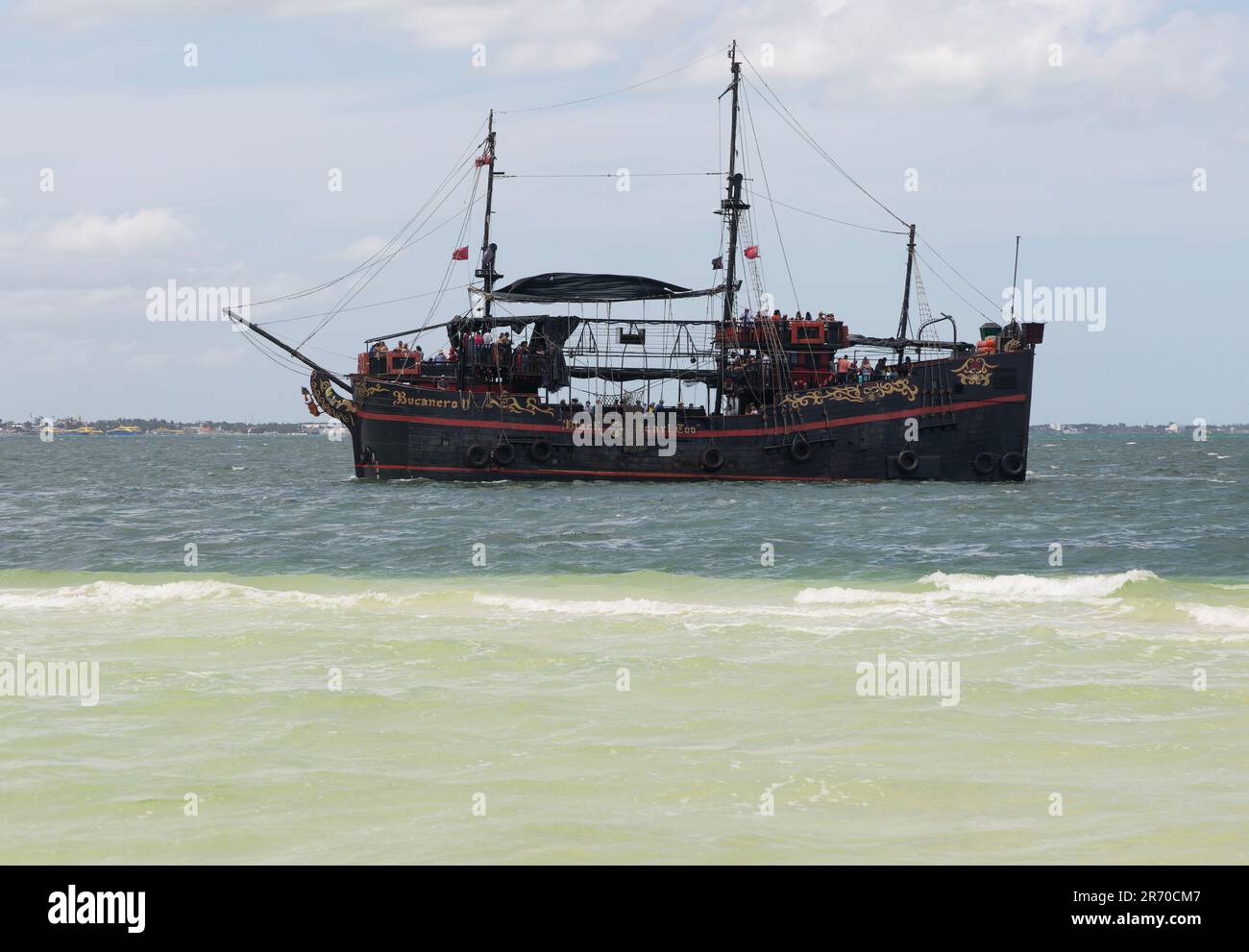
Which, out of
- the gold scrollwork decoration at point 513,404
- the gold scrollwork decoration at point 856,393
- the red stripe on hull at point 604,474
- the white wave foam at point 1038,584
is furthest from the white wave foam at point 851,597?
the gold scrollwork decoration at point 513,404

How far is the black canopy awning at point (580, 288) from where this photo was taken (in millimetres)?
52781

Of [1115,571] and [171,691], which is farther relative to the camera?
[1115,571]

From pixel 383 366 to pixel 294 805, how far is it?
45.9 meters

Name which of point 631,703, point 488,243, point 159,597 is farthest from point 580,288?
point 631,703

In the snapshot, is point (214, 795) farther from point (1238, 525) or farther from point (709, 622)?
point (1238, 525)

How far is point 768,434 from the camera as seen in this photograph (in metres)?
51.3

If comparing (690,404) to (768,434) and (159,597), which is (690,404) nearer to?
(768,434)

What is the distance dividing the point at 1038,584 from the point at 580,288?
33534 mm

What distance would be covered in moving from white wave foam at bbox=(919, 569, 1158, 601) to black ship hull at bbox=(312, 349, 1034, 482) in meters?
26.9

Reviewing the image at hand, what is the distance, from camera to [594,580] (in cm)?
2417

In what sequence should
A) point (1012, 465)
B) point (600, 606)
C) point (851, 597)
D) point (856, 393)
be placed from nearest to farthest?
point (600, 606) → point (851, 597) → point (856, 393) → point (1012, 465)

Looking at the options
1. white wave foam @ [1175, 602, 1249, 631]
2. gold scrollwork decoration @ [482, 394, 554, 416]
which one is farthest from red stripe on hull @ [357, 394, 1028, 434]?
white wave foam @ [1175, 602, 1249, 631]

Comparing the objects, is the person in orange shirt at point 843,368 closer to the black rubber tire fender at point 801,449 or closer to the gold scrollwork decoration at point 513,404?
the black rubber tire fender at point 801,449
